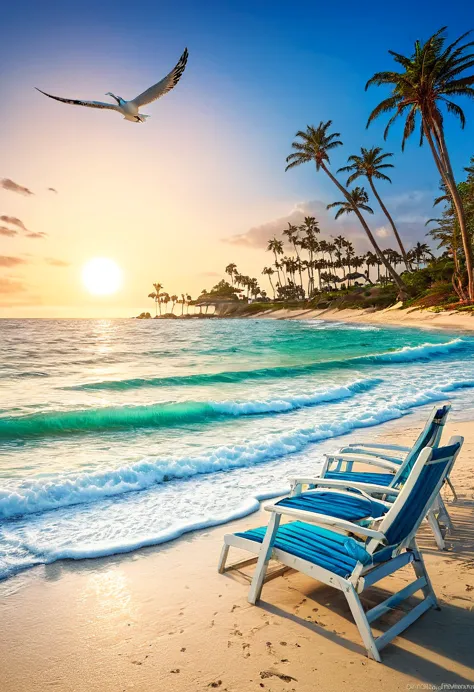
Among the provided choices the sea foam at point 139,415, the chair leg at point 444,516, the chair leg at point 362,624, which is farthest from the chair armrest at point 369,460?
the sea foam at point 139,415

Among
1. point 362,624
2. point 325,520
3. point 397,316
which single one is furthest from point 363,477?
point 397,316

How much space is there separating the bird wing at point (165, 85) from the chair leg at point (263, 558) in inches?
368

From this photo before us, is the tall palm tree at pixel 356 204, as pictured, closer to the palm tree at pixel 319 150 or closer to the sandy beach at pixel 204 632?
the palm tree at pixel 319 150

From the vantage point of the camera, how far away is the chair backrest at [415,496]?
296cm

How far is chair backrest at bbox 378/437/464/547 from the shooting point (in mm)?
2963

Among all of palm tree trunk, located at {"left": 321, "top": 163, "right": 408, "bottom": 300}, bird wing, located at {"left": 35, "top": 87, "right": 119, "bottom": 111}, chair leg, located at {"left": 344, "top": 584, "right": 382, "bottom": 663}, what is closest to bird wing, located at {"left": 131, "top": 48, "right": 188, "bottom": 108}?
bird wing, located at {"left": 35, "top": 87, "right": 119, "bottom": 111}

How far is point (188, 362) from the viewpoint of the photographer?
979 inches

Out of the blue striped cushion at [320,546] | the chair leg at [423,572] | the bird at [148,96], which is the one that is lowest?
the chair leg at [423,572]

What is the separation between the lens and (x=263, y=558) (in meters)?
3.37

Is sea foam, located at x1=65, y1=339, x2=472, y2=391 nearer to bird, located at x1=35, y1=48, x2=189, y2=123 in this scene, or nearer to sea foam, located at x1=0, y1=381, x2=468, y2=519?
sea foam, located at x1=0, y1=381, x2=468, y2=519

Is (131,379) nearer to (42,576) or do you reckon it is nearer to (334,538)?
(42,576)

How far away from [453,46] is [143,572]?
42.2 m

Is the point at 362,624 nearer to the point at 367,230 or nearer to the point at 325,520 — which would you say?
the point at 325,520

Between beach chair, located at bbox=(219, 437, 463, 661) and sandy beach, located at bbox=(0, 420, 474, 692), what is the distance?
6.2 inches
